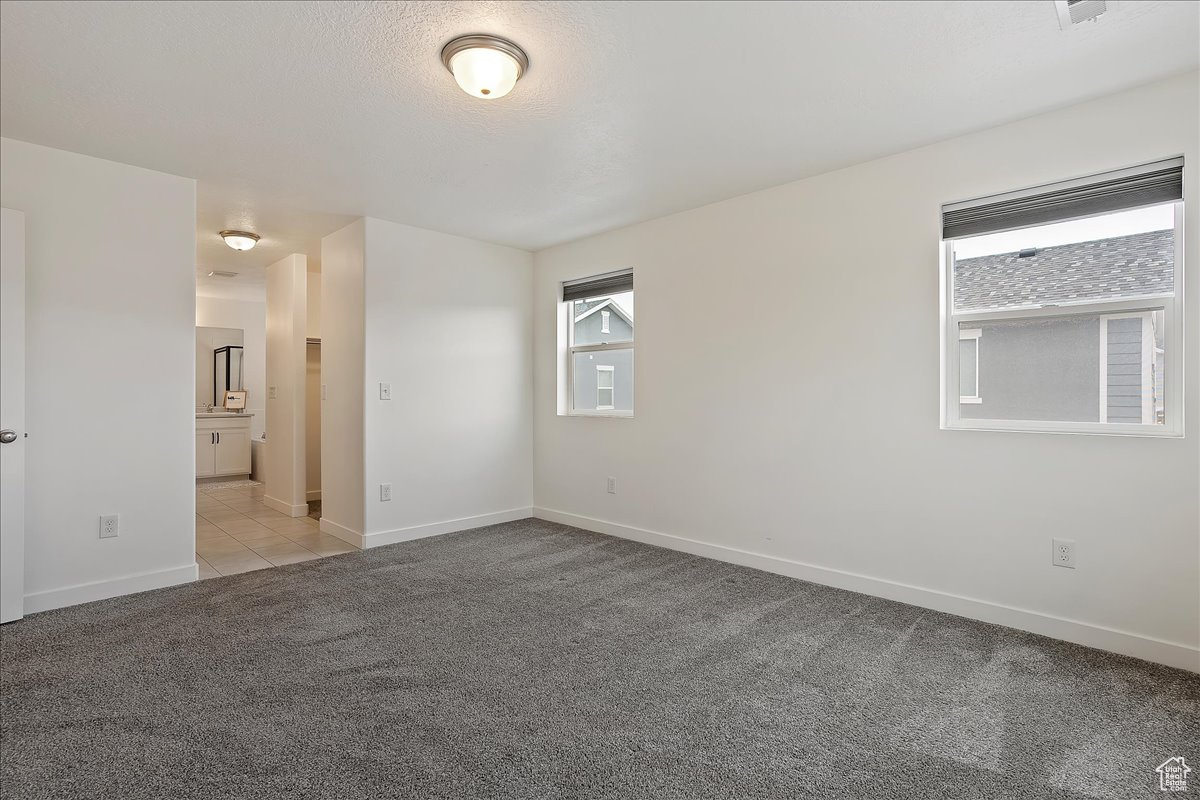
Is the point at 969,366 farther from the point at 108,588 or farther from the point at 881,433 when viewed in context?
the point at 108,588

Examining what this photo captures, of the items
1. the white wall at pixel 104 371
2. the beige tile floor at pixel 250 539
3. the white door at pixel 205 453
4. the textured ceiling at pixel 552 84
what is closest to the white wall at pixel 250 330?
the white door at pixel 205 453

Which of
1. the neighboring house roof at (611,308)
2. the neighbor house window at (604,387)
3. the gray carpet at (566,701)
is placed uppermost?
the neighboring house roof at (611,308)

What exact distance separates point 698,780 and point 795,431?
89.6 inches

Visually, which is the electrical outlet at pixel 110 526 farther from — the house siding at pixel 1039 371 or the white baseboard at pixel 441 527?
the house siding at pixel 1039 371

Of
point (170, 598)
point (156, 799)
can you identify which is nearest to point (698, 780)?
point (156, 799)

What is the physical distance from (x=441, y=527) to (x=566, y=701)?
2.79m

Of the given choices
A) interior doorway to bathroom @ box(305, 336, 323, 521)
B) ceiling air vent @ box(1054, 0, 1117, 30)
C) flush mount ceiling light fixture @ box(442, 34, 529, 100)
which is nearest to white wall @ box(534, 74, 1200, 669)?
ceiling air vent @ box(1054, 0, 1117, 30)

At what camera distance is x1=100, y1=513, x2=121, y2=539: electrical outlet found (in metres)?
3.21

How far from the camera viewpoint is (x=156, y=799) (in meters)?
1.58

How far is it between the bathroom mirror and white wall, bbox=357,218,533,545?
4999 mm

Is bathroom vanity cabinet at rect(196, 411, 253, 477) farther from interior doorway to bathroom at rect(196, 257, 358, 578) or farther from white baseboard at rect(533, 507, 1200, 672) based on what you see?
white baseboard at rect(533, 507, 1200, 672)

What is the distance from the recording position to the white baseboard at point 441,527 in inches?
169

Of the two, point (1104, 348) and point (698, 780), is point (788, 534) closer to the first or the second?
point (1104, 348)

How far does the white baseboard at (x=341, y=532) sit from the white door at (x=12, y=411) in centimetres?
179
